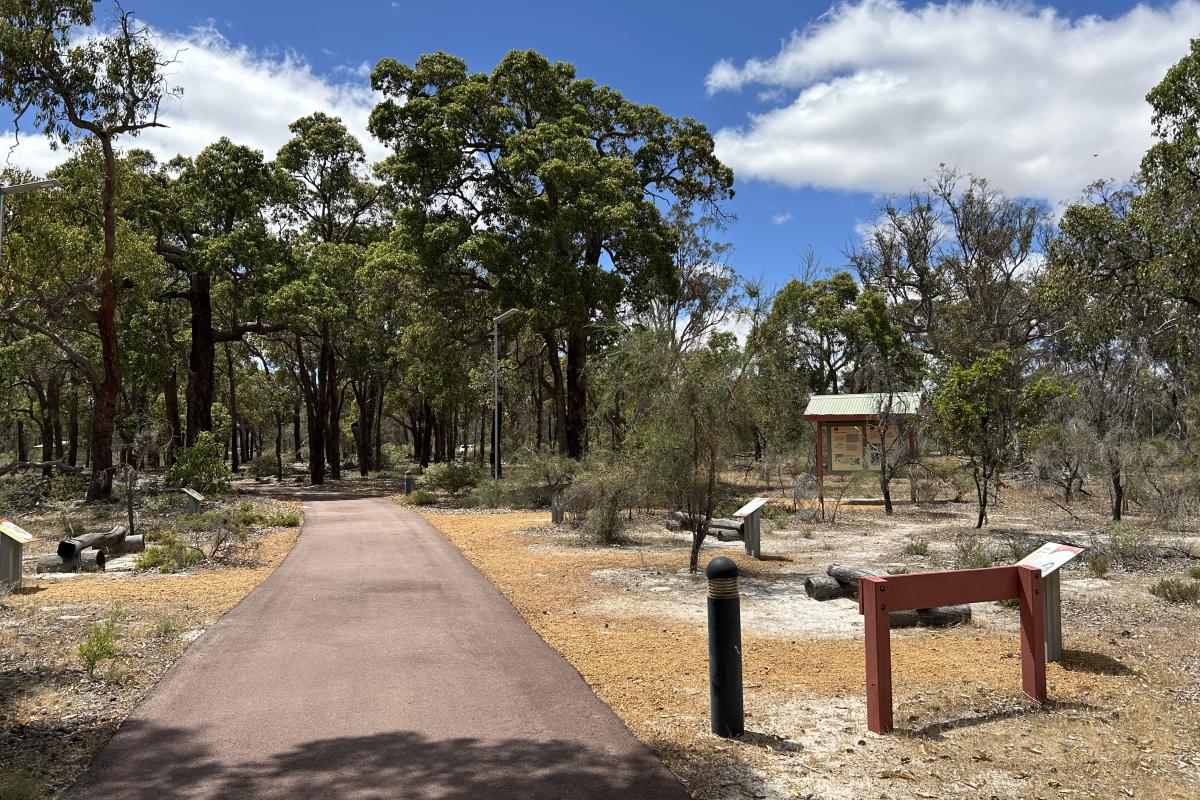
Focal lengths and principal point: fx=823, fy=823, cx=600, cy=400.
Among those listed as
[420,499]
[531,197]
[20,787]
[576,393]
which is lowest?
[420,499]

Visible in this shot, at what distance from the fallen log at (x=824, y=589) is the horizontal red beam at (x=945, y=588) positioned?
14.4ft

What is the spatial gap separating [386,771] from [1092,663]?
5685 mm

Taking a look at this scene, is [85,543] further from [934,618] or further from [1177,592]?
[1177,592]

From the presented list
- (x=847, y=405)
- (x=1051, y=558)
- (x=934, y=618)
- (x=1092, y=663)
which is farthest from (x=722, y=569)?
(x=847, y=405)

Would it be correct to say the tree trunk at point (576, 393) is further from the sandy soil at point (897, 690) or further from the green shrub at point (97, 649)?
the green shrub at point (97, 649)

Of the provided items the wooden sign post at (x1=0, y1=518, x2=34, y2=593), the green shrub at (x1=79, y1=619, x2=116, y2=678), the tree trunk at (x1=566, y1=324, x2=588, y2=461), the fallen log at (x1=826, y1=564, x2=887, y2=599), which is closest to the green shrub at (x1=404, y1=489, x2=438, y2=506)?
the tree trunk at (x1=566, y1=324, x2=588, y2=461)

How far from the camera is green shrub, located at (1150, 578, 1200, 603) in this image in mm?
9211

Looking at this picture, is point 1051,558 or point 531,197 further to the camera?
point 531,197

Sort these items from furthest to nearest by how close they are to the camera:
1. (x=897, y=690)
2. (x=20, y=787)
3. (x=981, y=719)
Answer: (x=897, y=690), (x=981, y=719), (x=20, y=787)

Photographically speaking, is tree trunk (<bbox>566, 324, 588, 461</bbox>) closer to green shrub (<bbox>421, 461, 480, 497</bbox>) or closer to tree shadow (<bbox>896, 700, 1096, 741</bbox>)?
green shrub (<bbox>421, 461, 480, 497</bbox>)

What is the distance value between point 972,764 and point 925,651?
9.24 ft

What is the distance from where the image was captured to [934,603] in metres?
5.57

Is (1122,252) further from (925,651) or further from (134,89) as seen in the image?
(134,89)

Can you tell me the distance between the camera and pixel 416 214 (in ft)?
96.7
